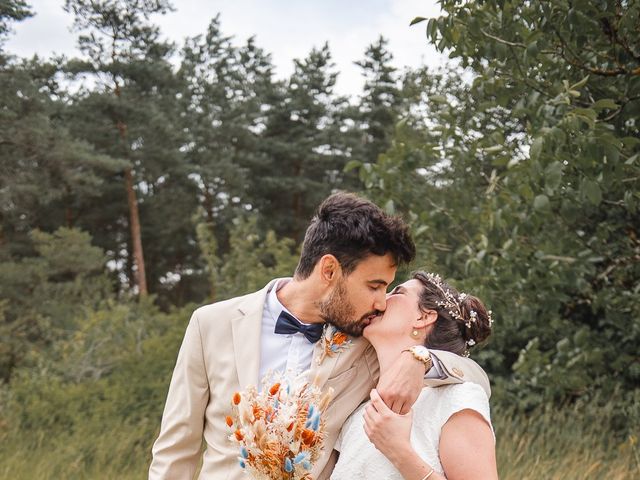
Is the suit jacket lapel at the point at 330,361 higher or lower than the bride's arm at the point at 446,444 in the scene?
higher

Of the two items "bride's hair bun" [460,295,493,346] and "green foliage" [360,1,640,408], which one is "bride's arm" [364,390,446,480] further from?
"green foliage" [360,1,640,408]

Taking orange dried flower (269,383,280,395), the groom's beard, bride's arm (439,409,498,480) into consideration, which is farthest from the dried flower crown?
orange dried flower (269,383,280,395)

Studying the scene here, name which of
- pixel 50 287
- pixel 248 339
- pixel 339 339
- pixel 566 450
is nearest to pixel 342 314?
pixel 339 339

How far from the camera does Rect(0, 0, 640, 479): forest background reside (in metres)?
4.11

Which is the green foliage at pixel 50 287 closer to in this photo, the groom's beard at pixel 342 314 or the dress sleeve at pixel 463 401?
the groom's beard at pixel 342 314

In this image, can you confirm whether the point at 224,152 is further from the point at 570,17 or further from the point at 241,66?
the point at 570,17

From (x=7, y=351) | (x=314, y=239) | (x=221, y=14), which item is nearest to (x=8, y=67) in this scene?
(x=7, y=351)

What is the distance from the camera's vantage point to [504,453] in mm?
5949

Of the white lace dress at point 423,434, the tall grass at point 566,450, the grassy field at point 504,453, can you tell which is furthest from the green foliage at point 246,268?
the white lace dress at point 423,434

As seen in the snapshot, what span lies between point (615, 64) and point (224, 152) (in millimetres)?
18328

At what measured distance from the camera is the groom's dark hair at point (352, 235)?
2.64 m

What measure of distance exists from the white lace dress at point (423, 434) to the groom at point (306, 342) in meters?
0.11

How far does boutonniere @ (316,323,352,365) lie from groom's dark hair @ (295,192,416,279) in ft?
0.72

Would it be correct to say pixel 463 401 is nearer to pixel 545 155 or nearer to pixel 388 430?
pixel 388 430
